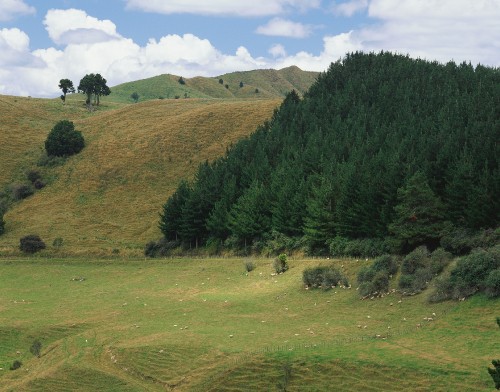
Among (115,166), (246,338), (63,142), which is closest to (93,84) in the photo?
(63,142)

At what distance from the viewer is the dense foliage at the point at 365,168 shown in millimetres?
61000

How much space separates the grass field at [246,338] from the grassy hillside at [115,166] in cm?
3020

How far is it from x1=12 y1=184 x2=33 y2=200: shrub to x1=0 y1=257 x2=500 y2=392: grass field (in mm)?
49832

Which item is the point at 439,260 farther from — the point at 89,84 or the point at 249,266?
the point at 89,84

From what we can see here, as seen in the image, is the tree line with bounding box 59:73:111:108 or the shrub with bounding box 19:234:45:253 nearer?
the shrub with bounding box 19:234:45:253

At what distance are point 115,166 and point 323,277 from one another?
7506 cm

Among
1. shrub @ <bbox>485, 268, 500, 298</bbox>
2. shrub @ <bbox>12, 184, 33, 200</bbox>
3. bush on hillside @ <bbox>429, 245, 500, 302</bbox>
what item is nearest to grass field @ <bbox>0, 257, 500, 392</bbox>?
shrub @ <bbox>485, 268, 500, 298</bbox>

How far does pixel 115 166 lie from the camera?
124m

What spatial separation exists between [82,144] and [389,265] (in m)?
92.7

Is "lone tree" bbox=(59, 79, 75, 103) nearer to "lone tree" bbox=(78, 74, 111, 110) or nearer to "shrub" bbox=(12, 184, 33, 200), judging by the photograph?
"lone tree" bbox=(78, 74, 111, 110)

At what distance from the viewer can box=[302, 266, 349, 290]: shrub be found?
5597 centimetres

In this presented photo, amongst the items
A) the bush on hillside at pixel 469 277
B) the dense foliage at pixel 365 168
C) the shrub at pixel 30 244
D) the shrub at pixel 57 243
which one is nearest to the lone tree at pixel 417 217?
the dense foliage at pixel 365 168

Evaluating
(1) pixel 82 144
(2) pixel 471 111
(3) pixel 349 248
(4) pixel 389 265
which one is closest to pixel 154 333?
(4) pixel 389 265

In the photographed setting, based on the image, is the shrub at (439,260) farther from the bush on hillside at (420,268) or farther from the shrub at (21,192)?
the shrub at (21,192)
